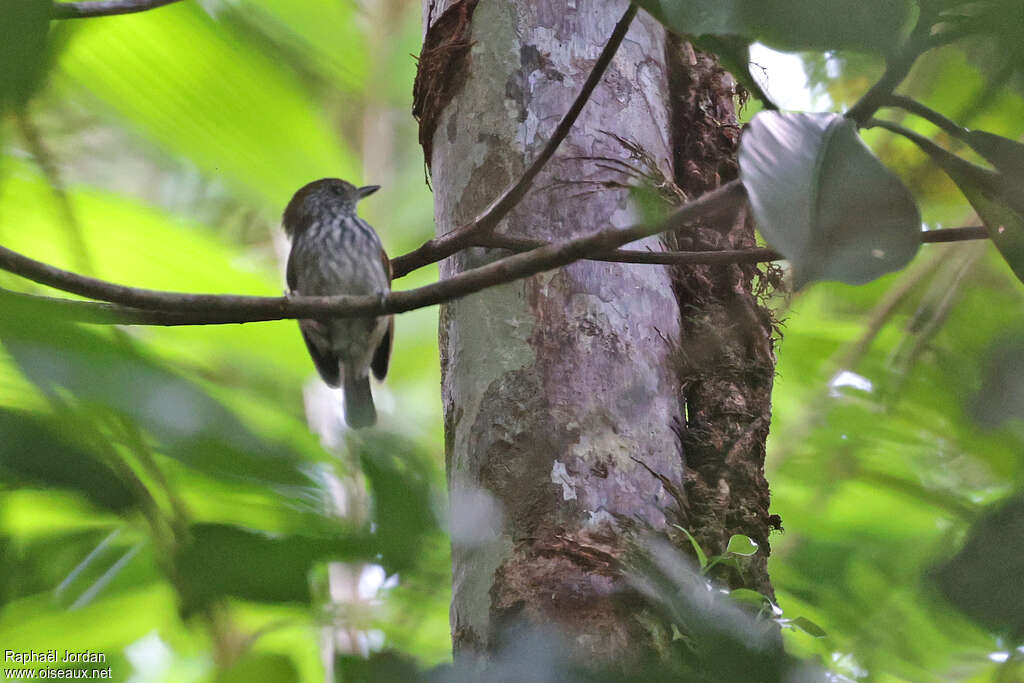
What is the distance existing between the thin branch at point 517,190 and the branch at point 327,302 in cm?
31

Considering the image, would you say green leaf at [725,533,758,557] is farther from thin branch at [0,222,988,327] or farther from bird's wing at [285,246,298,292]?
bird's wing at [285,246,298,292]

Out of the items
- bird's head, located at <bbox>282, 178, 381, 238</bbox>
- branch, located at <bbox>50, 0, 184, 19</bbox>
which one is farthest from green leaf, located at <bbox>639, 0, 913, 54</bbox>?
bird's head, located at <bbox>282, 178, 381, 238</bbox>

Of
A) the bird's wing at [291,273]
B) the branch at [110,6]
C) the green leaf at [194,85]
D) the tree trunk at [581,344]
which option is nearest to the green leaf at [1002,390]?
the tree trunk at [581,344]

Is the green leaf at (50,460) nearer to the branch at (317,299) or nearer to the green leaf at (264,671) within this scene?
the green leaf at (264,671)

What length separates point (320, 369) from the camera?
3.86 m

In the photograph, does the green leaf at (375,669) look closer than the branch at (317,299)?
Yes

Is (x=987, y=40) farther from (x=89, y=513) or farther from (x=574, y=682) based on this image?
(x=89, y=513)

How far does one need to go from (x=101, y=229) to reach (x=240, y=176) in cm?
99

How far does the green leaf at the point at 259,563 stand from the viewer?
1.91 feet

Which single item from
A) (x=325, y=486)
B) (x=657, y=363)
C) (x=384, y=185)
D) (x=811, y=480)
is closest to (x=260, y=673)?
(x=325, y=486)

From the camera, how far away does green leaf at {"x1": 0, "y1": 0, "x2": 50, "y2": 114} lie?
553 mm

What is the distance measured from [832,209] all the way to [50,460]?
28.1 inches

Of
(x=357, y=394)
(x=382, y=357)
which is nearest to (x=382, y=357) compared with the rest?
(x=382, y=357)

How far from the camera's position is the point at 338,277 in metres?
3.62
